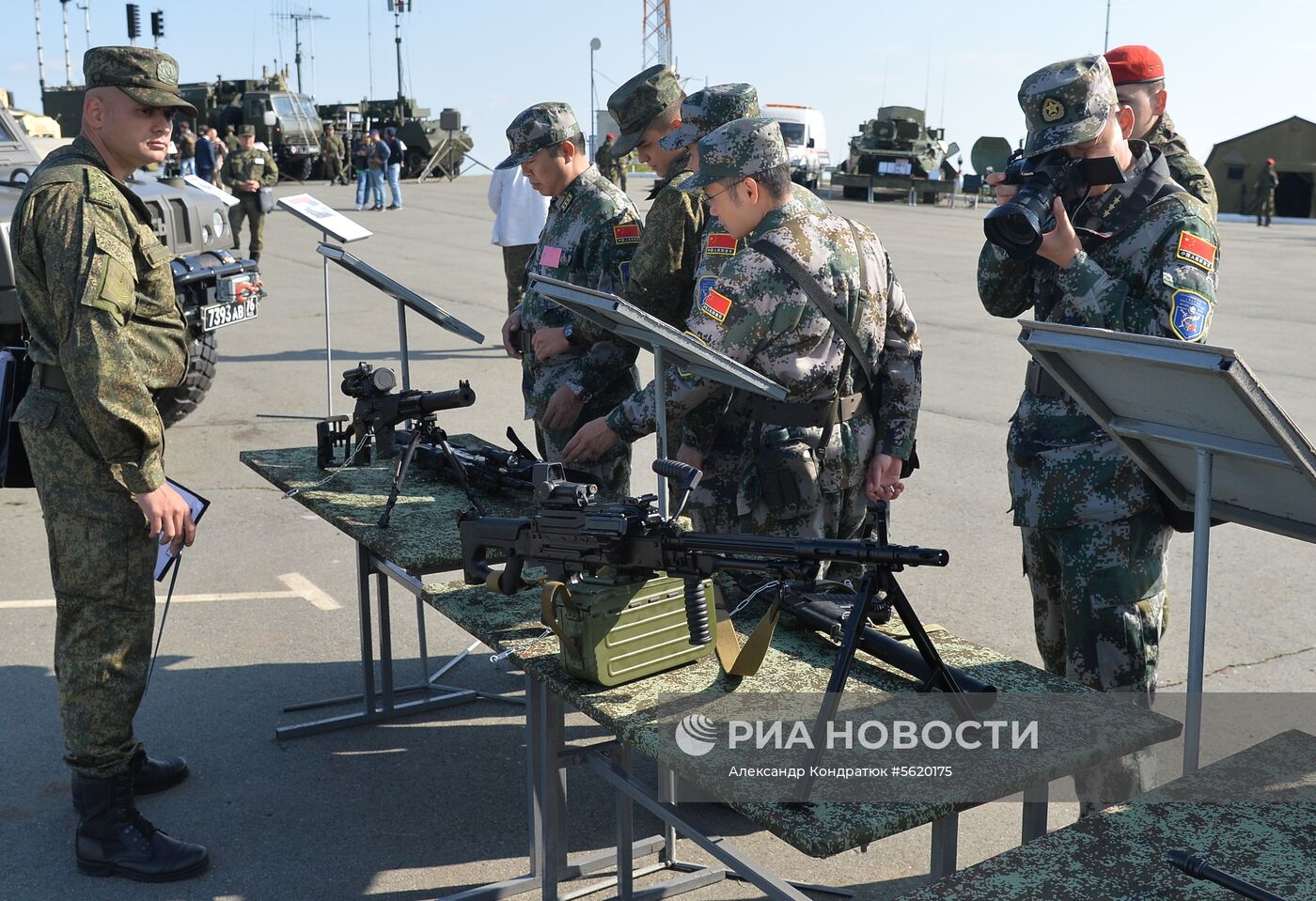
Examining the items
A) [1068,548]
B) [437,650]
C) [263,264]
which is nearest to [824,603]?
[1068,548]

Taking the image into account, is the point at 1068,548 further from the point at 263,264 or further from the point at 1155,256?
the point at 263,264

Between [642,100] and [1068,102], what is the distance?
202 centimetres

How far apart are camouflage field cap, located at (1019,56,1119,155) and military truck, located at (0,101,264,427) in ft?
16.4

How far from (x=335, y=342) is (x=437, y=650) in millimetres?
7098

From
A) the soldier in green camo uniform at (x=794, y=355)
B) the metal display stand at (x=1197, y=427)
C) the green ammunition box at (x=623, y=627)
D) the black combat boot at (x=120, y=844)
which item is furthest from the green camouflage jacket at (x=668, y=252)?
the black combat boot at (x=120, y=844)

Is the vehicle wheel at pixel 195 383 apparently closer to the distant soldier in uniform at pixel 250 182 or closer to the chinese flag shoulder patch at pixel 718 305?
the chinese flag shoulder patch at pixel 718 305

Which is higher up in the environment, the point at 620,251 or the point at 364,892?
the point at 620,251

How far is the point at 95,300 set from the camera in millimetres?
3186

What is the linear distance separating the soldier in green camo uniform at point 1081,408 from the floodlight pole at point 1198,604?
78 centimetres

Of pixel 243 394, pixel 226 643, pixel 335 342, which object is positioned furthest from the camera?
pixel 335 342

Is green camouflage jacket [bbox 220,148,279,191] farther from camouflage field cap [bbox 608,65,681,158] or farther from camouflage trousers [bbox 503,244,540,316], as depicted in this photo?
camouflage field cap [bbox 608,65,681,158]

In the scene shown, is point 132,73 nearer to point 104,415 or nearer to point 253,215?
point 104,415

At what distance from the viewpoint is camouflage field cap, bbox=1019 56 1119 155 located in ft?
10.2

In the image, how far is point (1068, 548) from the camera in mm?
3340
